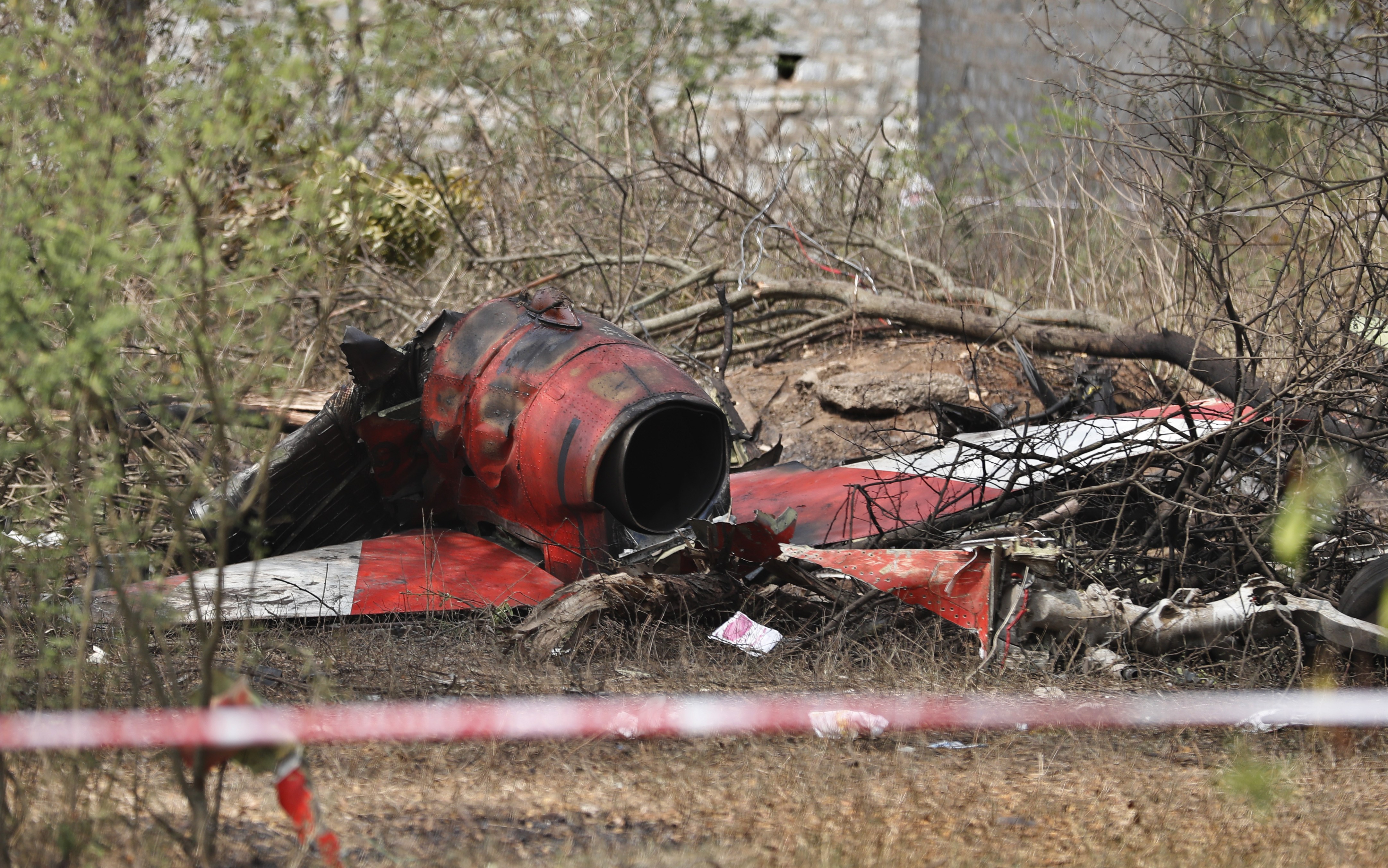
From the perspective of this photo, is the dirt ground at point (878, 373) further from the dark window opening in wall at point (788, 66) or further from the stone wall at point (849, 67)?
the dark window opening in wall at point (788, 66)

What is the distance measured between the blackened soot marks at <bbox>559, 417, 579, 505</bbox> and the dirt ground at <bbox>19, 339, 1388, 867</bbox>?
719 millimetres

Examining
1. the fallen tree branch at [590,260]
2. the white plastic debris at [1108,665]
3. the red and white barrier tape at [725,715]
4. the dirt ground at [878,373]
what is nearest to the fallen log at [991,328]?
the dirt ground at [878,373]

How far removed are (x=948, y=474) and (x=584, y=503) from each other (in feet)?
4.69

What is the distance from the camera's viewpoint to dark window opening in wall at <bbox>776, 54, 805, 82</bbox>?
44.3 ft

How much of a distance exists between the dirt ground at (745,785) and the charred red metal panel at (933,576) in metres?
0.13

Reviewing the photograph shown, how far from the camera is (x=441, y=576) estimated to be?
408 cm

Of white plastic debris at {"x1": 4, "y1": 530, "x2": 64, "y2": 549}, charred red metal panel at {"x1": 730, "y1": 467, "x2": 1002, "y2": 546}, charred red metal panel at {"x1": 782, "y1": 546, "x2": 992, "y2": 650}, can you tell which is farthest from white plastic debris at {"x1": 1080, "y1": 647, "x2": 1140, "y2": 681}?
white plastic debris at {"x1": 4, "y1": 530, "x2": 64, "y2": 549}

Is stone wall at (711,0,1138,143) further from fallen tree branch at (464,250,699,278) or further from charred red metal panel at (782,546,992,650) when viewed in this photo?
charred red metal panel at (782,546,992,650)

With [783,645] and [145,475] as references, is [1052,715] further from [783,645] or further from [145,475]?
[145,475]

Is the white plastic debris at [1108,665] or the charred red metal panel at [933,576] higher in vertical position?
the charred red metal panel at [933,576]

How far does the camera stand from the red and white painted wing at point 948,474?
4020 millimetres

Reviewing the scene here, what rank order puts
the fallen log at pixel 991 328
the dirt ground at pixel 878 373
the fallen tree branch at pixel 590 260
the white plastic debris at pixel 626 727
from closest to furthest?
1. the white plastic debris at pixel 626 727
2. the fallen log at pixel 991 328
3. the dirt ground at pixel 878 373
4. the fallen tree branch at pixel 590 260

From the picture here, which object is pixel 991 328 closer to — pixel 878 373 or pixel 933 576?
pixel 878 373

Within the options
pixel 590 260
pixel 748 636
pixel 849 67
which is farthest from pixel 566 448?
pixel 849 67
